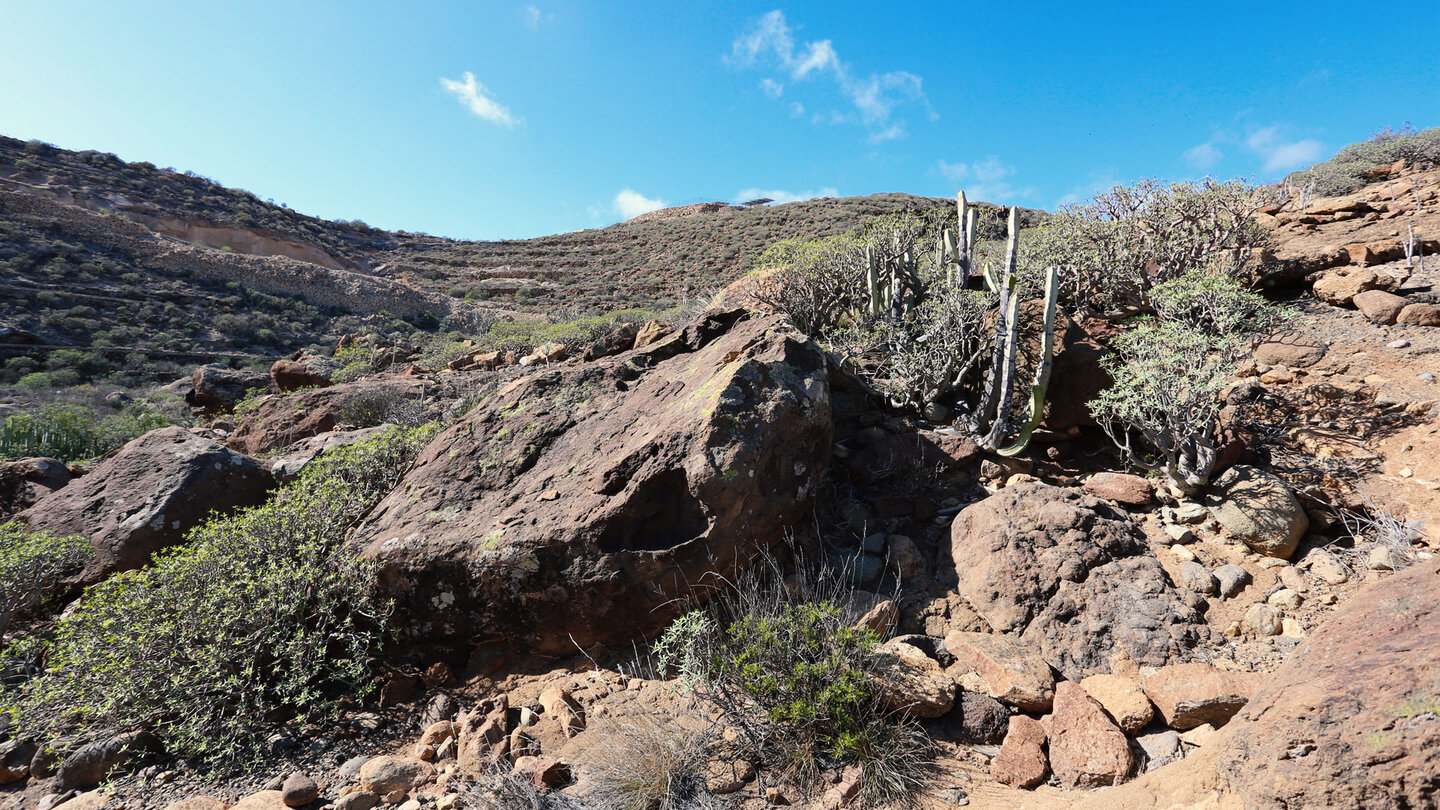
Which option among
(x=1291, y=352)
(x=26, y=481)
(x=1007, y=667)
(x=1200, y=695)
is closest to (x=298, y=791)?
(x=1007, y=667)

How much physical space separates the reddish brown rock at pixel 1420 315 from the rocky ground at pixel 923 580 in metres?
0.02

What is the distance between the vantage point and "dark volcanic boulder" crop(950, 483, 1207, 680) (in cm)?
307

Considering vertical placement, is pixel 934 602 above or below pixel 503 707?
above

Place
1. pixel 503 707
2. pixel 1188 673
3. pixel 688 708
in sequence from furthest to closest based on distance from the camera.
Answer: pixel 503 707 → pixel 688 708 → pixel 1188 673

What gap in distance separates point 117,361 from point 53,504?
55.1 feet

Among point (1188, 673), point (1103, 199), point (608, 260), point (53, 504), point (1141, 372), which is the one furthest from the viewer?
point (608, 260)

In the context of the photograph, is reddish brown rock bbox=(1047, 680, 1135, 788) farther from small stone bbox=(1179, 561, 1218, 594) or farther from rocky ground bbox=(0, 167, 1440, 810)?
small stone bbox=(1179, 561, 1218, 594)

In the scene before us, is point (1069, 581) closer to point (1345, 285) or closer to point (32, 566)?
point (1345, 285)

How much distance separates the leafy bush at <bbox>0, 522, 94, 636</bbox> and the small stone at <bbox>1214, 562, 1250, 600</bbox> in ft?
25.4

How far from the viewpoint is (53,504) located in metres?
5.25

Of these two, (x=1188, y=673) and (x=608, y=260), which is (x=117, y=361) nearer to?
(x=608, y=260)

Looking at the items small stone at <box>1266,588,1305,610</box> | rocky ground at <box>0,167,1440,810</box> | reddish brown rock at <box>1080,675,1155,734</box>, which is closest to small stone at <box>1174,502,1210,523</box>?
rocky ground at <box>0,167,1440,810</box>

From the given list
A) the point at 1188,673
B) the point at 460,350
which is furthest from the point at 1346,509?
the point at 460,350

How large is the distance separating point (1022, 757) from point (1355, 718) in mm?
1153
